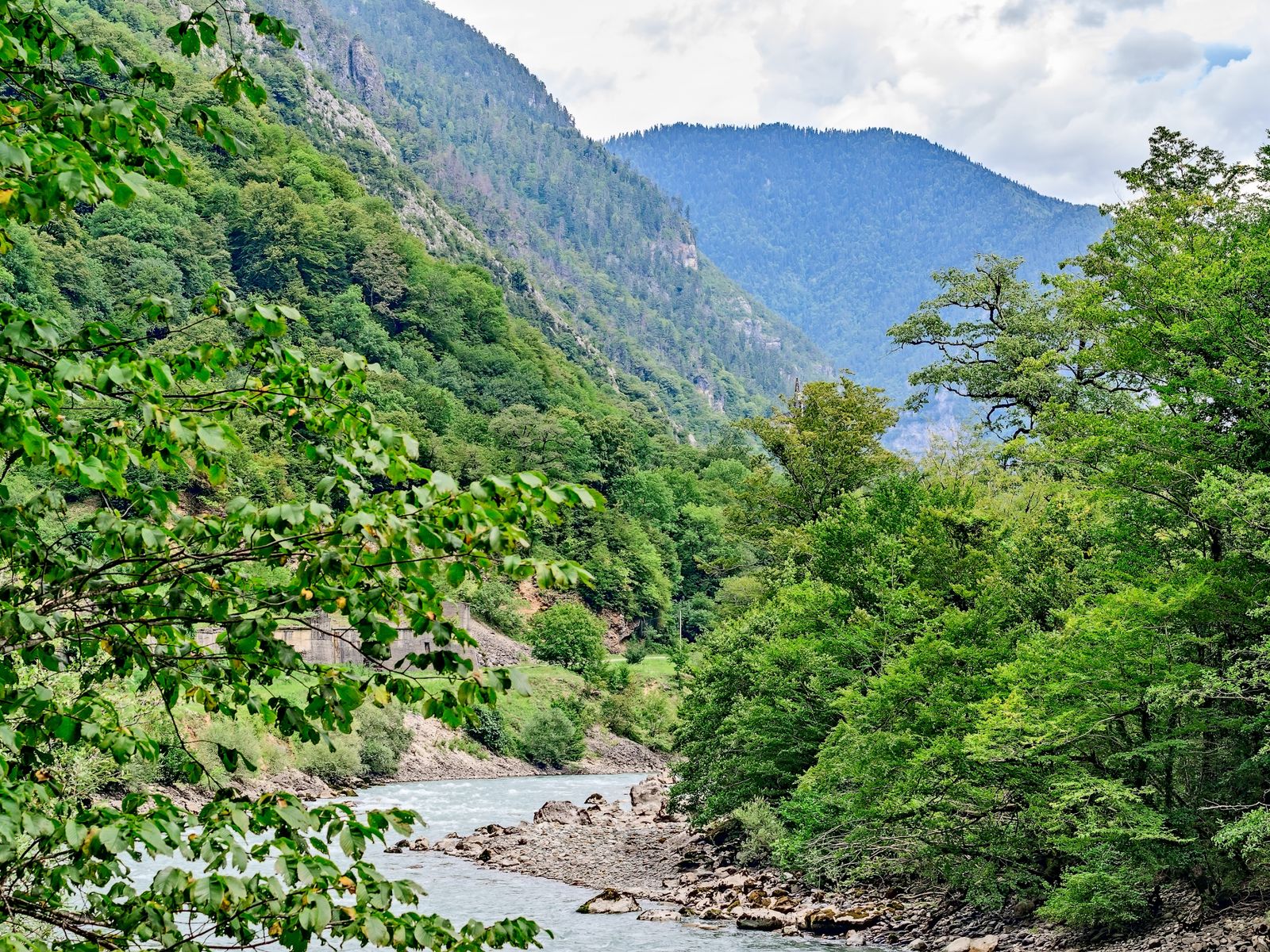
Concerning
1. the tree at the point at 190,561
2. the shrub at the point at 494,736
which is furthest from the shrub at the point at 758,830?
the shrub at the point at 494,736

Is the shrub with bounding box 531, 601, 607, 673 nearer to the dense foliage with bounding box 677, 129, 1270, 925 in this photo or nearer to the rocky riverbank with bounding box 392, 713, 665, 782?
the rocky riverbank with bounding box 392, 713, 665, 782

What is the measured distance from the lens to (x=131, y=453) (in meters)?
5.62

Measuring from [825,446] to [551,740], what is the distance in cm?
3386

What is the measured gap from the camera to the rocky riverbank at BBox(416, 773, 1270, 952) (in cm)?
1998

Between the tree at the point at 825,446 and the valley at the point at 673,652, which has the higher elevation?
the tree at the point at 825,446

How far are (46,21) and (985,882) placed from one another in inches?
904

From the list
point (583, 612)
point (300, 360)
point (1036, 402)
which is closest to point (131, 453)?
point (300, 360)

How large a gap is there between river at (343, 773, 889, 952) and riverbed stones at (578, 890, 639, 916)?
0.41 meters

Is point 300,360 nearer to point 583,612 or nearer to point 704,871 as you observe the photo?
point 704,871

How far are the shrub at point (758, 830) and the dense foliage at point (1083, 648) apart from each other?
0.43 feet

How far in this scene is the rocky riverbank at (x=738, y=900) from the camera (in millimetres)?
19984

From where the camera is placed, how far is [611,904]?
92.4 ft

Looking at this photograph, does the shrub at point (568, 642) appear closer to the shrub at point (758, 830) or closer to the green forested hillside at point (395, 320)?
the green forested hillside at point (395, 320)

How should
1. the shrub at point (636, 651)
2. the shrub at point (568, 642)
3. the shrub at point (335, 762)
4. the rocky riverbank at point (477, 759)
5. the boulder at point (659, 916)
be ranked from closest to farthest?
the boulder at point (659, 916) < the shrub at point (335, 762) < the rocky riverbank at point (477, 759) < the shrub at point (568, 642) < the shrub at point (636, 651)
